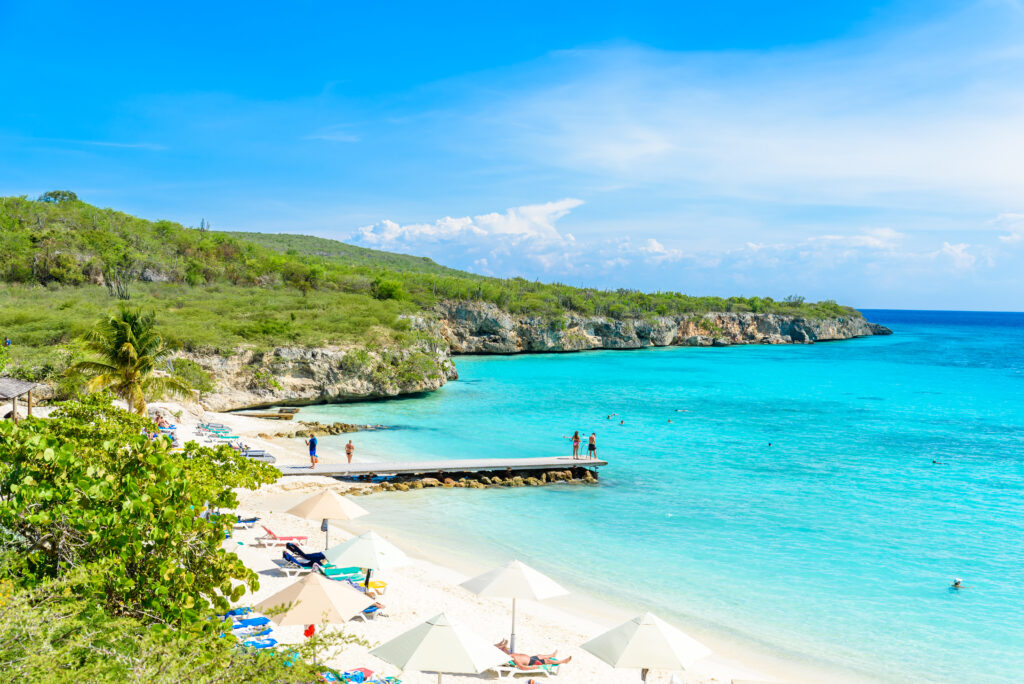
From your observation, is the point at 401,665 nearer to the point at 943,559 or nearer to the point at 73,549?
the point at 73,549

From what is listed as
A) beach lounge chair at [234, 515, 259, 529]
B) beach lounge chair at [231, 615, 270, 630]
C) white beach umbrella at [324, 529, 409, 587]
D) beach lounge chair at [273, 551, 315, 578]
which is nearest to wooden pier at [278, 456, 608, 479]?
beach lounge chair at [234, 515, 259, 529]

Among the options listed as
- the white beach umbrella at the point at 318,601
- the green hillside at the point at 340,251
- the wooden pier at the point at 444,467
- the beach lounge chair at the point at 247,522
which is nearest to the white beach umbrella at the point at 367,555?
the white beach umbrella at the point at 318,601

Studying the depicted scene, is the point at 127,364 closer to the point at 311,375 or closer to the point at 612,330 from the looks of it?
the point at 311,375

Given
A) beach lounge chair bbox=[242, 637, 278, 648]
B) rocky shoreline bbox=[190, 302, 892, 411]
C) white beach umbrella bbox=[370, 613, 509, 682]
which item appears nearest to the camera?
white beach umbrella bbox=[370, 613, 509, 682]

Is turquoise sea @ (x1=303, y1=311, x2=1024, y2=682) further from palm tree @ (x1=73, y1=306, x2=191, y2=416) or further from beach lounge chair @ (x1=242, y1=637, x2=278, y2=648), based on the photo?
palm tree @ (x1=73, y1=306, x2=191, y2=416)

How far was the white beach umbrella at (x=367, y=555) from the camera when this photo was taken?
13.1 m

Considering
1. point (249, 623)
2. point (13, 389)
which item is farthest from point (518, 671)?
point (13, 389)

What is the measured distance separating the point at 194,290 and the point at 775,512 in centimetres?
5799

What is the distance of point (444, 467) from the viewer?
84.9 feet

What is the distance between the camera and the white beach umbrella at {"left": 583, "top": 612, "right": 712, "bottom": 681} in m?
9.72

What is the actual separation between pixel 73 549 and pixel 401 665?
4.65 metres

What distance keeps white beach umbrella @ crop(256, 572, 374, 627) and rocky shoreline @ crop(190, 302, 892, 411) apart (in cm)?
3123

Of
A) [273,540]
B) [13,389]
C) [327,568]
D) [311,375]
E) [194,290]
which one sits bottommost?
[273,540]

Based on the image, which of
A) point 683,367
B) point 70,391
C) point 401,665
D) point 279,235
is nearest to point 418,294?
point 683,367
